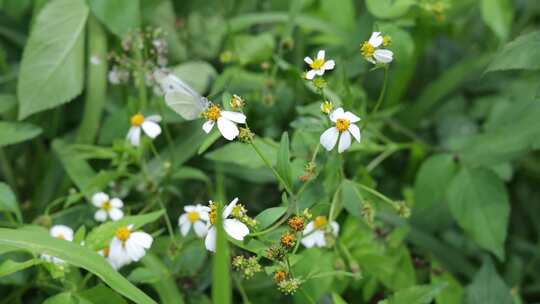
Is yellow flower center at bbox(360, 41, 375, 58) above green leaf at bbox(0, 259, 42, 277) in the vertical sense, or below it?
above

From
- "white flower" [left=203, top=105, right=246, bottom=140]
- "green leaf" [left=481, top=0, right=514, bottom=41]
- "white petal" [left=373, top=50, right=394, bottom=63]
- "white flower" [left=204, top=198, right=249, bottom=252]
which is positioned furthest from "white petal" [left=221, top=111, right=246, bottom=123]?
"green leaf" [left=481, top=0, right=514, bottom=41]

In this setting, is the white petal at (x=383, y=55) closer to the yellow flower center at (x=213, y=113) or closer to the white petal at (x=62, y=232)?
the yellow flower center at (x=213, y=113)

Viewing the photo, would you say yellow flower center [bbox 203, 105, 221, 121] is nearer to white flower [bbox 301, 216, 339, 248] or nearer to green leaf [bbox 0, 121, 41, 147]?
white flower [bbox 301, 216, 339, 248]

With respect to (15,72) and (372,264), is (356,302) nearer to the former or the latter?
(372,264)

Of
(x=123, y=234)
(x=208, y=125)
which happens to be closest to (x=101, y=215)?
(x=123, y=234)

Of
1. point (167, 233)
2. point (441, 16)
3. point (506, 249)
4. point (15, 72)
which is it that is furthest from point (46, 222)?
point (506, 249)

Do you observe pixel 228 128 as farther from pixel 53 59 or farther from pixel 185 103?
pixel 53 59

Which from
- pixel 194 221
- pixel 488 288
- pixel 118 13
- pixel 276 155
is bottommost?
pixel 488 288
